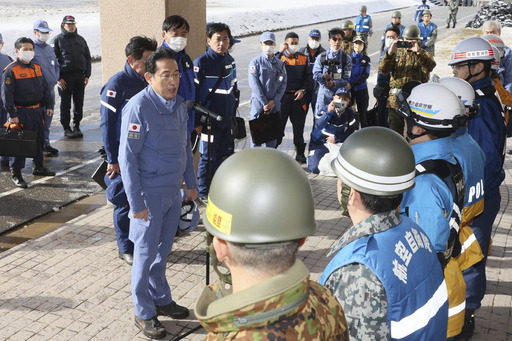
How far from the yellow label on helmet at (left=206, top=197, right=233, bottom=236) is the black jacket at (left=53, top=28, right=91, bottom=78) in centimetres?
1053

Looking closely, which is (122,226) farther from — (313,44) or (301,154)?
(313,44)

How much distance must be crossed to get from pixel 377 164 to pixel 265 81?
7022mm

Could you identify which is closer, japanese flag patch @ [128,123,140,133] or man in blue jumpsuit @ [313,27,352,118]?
japanese flag patch @ [128,123,140,133]

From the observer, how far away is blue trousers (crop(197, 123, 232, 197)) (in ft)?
26.5

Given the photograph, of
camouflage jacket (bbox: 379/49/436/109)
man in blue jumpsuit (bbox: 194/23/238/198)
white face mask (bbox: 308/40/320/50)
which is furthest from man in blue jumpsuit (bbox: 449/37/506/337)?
white face mask (bbox: 308/40/320/50)

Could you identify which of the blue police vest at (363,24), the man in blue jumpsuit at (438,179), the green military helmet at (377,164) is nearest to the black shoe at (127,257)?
the man in blue jumpsuit at (438,179)

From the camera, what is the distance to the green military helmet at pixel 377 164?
258cm

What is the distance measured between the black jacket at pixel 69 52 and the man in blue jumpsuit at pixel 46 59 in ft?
1.61

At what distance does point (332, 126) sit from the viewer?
31.4ft

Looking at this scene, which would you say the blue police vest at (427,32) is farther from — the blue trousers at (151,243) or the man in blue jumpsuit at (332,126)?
the blue trousers at (151,243)

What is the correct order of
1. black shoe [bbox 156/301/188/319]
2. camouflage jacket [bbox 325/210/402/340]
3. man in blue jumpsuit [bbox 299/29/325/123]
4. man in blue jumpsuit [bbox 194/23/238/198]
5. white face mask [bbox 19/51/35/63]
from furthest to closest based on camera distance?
1. man in blue jumpsuit [bbox 299/29/325/123]
2. white face mask [bbox 19/51/35/63]
3. man in blue jumpsuit [bbox 194/23/238/198]
4. black shoe [bbox 156/301/188/319]
5. camouflage jacket [bbox 325/210/402/340]

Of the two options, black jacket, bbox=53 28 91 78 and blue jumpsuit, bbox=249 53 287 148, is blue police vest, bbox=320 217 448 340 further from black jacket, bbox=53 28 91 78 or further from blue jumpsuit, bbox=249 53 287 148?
black jacket, bbox=53 28 91 78

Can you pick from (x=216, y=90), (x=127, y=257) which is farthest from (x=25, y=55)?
(x=127, y=257)

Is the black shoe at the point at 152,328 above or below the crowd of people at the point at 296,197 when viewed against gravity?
below
